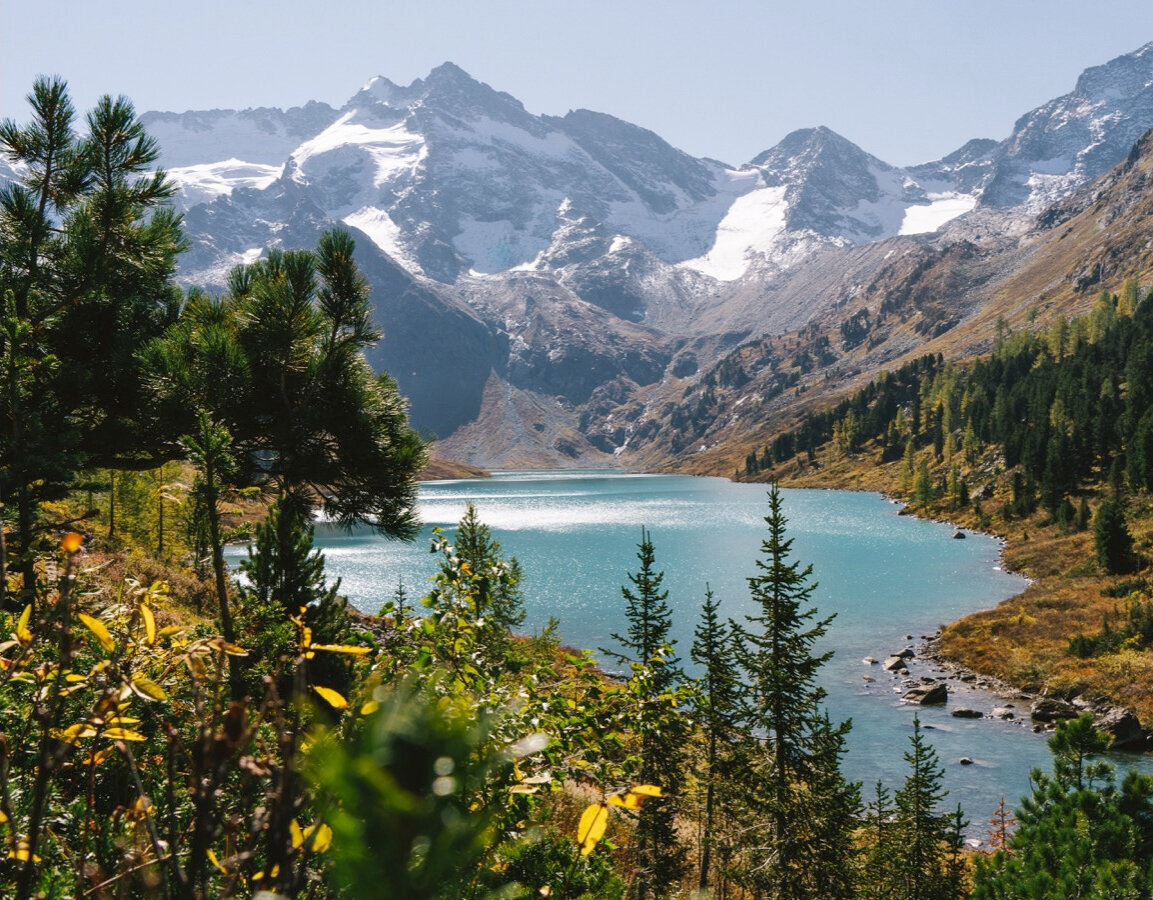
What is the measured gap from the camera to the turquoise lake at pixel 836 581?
31531 millimetres

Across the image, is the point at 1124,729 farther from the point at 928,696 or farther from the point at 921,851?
the point at 921,851

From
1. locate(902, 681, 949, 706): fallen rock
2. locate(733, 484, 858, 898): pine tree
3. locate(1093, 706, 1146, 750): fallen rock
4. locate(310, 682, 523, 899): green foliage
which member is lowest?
locate(902, 681, 949, 706): fallen rock

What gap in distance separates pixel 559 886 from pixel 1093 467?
121 meters

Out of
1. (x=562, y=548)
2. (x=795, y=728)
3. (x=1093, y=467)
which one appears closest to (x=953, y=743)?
(x=795, y=728)

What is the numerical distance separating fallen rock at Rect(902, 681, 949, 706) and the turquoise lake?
54 cm

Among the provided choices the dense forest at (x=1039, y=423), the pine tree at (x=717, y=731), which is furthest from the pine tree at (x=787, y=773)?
the dense forest at (x=1039, y=423)

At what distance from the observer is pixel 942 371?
614 ft

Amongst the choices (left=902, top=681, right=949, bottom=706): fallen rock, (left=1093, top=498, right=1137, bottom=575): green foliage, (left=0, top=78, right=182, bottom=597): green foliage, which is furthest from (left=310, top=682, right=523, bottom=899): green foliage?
(left=1093, top=498, right=1137, bottom=575): green foliage

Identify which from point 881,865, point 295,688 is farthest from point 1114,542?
point 295,688

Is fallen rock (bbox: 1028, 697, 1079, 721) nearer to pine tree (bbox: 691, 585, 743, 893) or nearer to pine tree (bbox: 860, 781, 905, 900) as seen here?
pine tree (bbox: 860, 781, 905, 900)

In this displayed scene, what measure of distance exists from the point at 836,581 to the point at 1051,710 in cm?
3215

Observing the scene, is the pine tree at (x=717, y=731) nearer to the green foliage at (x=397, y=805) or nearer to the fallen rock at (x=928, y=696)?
the green foliage at (x=397, y=805)

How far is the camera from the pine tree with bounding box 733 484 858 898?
1582 centimetres

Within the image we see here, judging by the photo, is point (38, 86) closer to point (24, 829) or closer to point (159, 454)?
point (159, 454)
